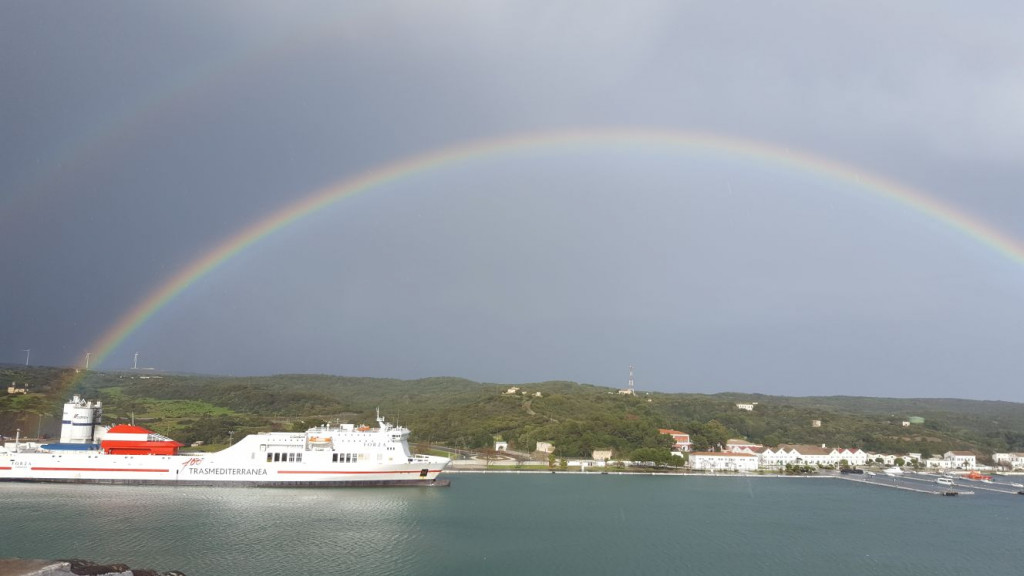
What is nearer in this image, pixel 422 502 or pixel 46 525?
pixel 46 525

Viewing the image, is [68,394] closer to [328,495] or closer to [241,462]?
[241,462]

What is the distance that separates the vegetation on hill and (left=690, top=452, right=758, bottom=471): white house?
3.46m

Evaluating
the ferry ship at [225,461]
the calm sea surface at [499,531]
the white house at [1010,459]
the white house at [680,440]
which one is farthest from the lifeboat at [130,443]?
the white house at [1010,459]

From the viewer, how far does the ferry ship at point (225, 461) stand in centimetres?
4400

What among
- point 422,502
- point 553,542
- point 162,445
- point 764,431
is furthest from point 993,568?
point 764,431

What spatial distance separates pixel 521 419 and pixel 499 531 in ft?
162

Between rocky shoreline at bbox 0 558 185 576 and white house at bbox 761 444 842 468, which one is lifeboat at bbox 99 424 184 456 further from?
white house at bbox 761 444 842 468

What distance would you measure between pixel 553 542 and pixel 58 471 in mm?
35597

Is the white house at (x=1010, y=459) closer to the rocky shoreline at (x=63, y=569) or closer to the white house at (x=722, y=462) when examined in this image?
the white house at (x=722, y=462)

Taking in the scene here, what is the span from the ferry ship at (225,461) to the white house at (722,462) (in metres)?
32.1

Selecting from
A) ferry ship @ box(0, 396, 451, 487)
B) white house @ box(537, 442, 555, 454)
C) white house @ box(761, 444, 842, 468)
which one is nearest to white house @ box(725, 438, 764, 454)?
white house @ box(761, 444, 842, 468)

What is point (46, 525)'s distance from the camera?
97.9 feet

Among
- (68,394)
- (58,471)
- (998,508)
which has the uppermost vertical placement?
(68,394)

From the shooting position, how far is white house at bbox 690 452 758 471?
6688 centimetres
